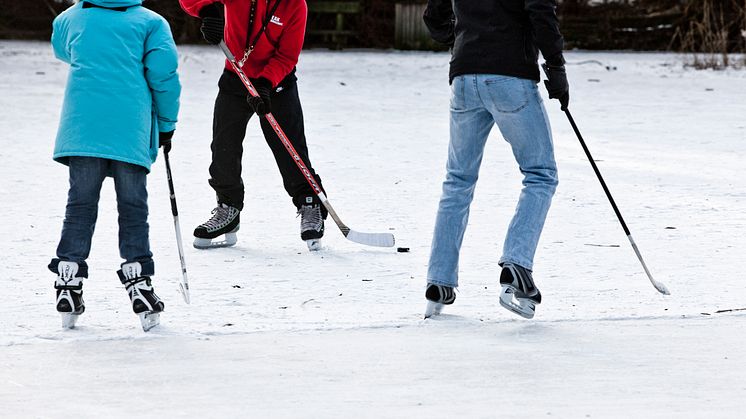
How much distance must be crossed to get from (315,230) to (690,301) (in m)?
2.00

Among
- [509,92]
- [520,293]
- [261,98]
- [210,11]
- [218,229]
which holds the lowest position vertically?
[218,229]

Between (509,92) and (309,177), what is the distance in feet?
6.40

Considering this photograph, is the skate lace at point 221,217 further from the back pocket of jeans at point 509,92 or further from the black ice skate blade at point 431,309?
the back pocket of jeans at point 509,92

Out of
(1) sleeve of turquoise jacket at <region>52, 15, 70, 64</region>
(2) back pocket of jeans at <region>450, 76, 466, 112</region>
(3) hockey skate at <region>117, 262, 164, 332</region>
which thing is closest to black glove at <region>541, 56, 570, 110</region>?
(2) back pocket of jeans at <region>450, 76, 466, 112</region>

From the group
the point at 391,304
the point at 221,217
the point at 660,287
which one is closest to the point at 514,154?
the point at 391,304

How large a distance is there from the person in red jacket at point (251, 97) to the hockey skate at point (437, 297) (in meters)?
1.54

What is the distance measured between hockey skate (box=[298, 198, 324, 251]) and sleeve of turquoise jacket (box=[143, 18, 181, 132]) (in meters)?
1.69

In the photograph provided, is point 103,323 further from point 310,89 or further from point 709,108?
point 310,89

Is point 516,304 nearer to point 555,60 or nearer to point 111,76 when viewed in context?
point 555,60

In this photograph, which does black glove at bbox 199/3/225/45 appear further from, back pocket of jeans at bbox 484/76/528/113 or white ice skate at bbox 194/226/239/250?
back pocket of jeans at bbox 484/76/528/113

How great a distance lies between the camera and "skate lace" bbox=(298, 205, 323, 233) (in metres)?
6.30

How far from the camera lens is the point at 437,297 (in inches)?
187

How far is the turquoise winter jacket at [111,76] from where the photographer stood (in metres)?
4.50

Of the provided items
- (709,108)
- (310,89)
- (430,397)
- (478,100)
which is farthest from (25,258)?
(310,89)
